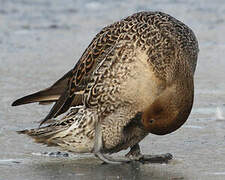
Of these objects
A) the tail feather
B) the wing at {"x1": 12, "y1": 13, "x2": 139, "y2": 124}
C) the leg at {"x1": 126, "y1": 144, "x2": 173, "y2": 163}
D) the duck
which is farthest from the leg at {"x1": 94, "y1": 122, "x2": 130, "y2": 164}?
the tail feather

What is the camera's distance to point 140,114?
678 cm

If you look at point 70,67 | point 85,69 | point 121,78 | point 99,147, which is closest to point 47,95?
point 85,69

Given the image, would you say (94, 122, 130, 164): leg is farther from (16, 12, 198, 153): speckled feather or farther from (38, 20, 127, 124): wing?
(38, 20, 127, 124): wing

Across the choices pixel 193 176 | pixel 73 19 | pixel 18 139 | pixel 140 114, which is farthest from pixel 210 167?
pixel 73 19

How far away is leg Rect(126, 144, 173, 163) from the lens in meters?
6.95

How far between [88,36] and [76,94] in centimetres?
543

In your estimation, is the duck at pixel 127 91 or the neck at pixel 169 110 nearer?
the neck at pixel 169 110

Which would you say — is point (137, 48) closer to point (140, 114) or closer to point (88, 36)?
point (140, 114)

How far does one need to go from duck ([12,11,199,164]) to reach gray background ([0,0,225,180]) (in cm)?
23

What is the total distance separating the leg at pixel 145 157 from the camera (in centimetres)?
695

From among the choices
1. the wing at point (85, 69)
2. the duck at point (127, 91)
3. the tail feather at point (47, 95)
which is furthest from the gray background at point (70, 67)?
the wing at point (85, 69)

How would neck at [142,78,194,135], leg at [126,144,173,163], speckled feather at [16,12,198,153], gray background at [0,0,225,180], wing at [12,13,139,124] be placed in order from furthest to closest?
wing at [12,13,139,124] < leg at [126,144,173,163] < gray background at [0,0,225,180] < speckled feather at [16,12,198,153] < neck at [142,78,194,135]

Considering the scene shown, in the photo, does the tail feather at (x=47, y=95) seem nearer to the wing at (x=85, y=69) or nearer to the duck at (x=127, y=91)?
the duck at (x=127, y=91)

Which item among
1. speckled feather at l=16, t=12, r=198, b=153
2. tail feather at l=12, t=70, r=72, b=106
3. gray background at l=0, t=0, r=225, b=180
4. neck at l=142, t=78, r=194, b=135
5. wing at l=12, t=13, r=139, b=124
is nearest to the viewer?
neck at l=142, t=78, r=194, b=135
